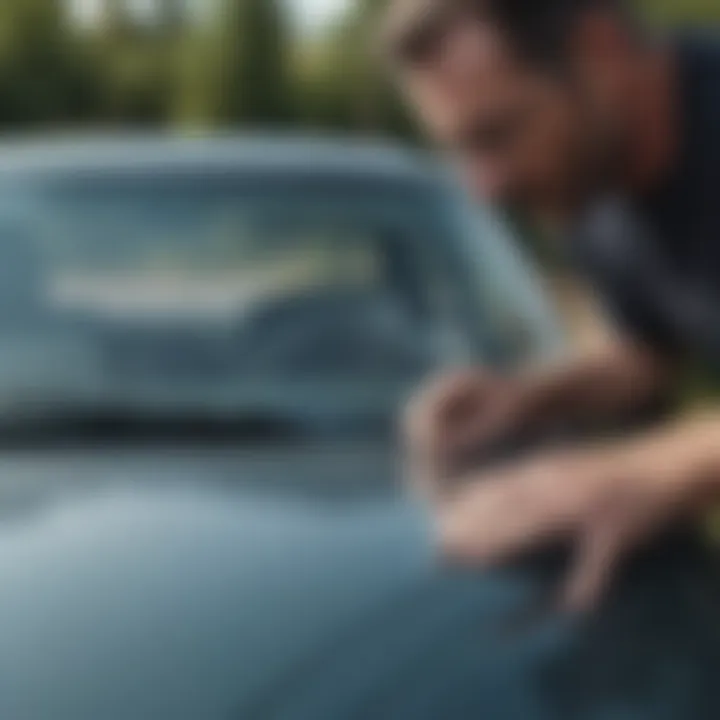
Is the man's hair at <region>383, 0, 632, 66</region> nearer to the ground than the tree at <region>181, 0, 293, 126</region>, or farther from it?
nearer to the ground

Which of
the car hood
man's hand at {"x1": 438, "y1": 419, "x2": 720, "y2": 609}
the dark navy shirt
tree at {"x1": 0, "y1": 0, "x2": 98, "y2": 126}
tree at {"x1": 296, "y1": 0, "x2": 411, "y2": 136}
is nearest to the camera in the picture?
the car hood

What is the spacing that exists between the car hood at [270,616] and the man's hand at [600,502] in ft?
0.17

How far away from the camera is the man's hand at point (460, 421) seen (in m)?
3.10

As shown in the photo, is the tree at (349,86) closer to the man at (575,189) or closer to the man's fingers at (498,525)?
the man at (575,189)

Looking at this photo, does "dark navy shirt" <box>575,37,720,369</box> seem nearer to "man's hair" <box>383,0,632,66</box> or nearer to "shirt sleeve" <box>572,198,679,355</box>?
"shirt sleeve" <box>572,198,679,355</box>

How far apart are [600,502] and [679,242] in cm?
69

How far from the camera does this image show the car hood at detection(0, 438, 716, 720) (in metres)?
2.31

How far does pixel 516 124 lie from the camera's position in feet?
9.12

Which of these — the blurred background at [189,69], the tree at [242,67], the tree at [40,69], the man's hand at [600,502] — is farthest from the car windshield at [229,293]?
the tree at [40,69]

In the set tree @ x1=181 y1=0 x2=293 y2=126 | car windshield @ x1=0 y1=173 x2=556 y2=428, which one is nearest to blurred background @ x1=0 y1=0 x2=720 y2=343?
tree @ x1=181 y1=0 x2=293 y2=126

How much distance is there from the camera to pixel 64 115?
982 inches

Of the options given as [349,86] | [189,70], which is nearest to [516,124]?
[349,86]

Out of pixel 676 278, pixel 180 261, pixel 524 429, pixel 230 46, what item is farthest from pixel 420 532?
pixel 230 46

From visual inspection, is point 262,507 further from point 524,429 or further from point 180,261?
point 180,261
